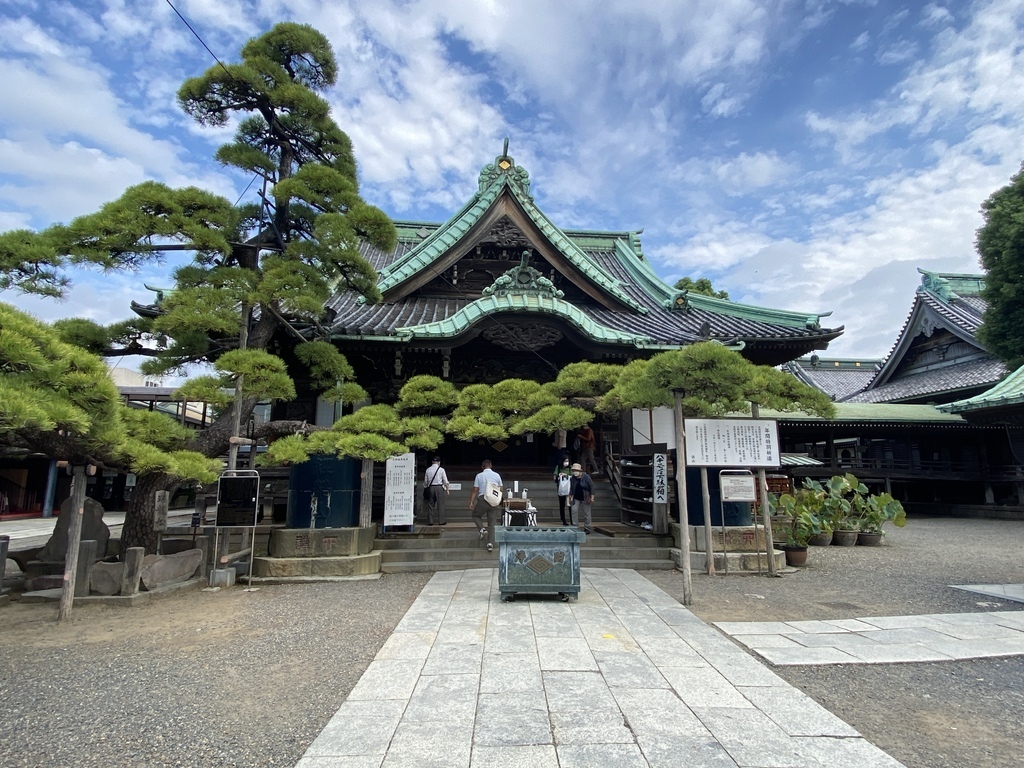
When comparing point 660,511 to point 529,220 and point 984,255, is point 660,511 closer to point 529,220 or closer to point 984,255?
point 529,220

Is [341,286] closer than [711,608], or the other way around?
[711,608]

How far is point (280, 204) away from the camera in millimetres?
9750

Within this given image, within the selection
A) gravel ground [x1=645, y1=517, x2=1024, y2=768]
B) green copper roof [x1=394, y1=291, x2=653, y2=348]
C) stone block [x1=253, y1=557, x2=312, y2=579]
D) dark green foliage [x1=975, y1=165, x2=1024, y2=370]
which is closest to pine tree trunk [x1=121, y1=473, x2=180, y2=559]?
stone block [x1=253, y1=557, x2=312, y2=579]

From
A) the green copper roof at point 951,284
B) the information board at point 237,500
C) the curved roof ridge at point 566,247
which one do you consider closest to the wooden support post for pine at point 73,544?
the information board at point 237,500

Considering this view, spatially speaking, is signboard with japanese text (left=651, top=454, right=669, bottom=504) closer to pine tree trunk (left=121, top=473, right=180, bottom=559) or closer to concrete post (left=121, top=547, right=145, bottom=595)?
pine tree trunk (left=121, top=473, right=180, bottom=559)

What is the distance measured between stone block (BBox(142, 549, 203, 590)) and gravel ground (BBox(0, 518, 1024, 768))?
0.45 m

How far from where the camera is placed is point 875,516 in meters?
13.5

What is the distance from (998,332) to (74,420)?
2294cm

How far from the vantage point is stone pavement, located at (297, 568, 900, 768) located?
3.43m

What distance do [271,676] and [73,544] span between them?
14.1ft

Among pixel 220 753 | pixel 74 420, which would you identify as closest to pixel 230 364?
pixel 74 420

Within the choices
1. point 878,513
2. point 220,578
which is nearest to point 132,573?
point 220,578

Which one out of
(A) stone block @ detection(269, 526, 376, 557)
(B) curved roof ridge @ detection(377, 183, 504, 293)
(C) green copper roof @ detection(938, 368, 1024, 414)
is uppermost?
(B) curved roof ridge @ detection(377, 183, 504, 293)

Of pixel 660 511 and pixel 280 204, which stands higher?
pixel 280 204
